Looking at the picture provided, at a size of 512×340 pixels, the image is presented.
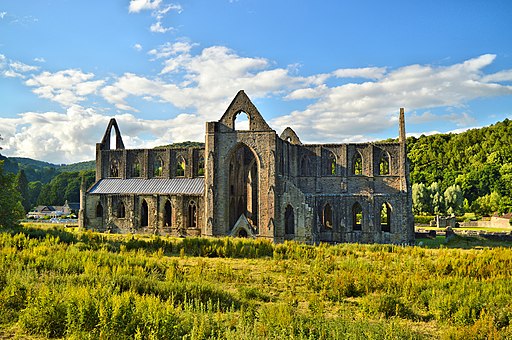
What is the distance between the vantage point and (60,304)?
9.39m

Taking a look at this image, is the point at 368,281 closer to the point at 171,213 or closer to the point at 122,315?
the point at 122,315

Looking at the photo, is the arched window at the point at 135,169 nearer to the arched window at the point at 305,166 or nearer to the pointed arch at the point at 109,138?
A: the pointed arch at the point at 109,138

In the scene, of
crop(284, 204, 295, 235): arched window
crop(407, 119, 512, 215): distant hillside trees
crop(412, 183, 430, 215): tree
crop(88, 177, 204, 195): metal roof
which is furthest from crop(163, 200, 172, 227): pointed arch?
crop(407, 119, 512, 215): distant hillside trees

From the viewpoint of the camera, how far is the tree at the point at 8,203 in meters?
24.2

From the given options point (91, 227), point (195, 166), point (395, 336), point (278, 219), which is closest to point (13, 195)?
point (91, 227)

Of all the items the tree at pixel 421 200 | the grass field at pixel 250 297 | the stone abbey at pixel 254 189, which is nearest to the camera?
the grass field at pixel 250 297

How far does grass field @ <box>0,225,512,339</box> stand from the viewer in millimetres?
8742

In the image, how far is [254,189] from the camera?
35719 millimetres

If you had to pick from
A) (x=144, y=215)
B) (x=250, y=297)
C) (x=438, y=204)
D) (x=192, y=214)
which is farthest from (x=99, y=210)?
(x=438, y=204)

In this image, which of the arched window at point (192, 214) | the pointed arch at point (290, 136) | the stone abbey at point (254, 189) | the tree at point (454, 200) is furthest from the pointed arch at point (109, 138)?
the tree at point (454, 200)

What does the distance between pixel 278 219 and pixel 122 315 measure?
23445 millimetres

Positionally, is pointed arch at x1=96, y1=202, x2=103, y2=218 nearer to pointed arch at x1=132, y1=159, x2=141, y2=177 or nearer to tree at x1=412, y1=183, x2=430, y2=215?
pointed arch at x1=132, y1=159, x2=141, y2=177

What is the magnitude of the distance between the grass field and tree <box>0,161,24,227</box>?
6.15 meters

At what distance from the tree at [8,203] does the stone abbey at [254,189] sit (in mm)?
11928
